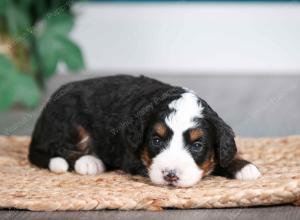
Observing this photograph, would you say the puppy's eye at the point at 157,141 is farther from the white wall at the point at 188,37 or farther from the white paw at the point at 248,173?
the white wall at the point at 188,37

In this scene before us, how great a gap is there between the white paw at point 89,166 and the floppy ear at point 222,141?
2.09 feet

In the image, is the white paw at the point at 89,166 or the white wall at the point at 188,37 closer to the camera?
the white paw at the point at 89,166

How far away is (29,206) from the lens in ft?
10.5

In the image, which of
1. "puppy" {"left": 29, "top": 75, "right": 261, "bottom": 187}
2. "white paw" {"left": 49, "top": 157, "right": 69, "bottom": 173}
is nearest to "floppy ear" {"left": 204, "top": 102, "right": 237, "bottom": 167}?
"puppy" {"left": 29, "top": 75, "right": 261, "bottom": 187}

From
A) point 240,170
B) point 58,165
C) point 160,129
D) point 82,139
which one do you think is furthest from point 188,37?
point 160,129

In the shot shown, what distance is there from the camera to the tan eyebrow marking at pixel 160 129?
3.37 metres

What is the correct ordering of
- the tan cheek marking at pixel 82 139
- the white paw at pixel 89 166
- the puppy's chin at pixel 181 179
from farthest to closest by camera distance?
the tan cheek marking at pixel 82 139 < the white paw at pixel 89 166 < the puppy's chin at pixel 181 179

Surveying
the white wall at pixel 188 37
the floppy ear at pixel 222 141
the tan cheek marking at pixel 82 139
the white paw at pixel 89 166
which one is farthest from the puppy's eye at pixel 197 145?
the white wall at pixel 188 37

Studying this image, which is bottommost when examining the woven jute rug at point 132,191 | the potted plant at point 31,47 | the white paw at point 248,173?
the woven jute rug at point 132,191

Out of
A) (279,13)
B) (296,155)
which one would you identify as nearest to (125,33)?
(279,13)

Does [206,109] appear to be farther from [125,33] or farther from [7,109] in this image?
[125,33]

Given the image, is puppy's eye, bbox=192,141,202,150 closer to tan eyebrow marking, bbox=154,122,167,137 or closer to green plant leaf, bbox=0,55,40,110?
tan eyebrow marking, bbox=154,122,167,137

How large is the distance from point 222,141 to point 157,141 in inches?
12.0

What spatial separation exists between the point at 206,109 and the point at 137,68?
4.58 m
